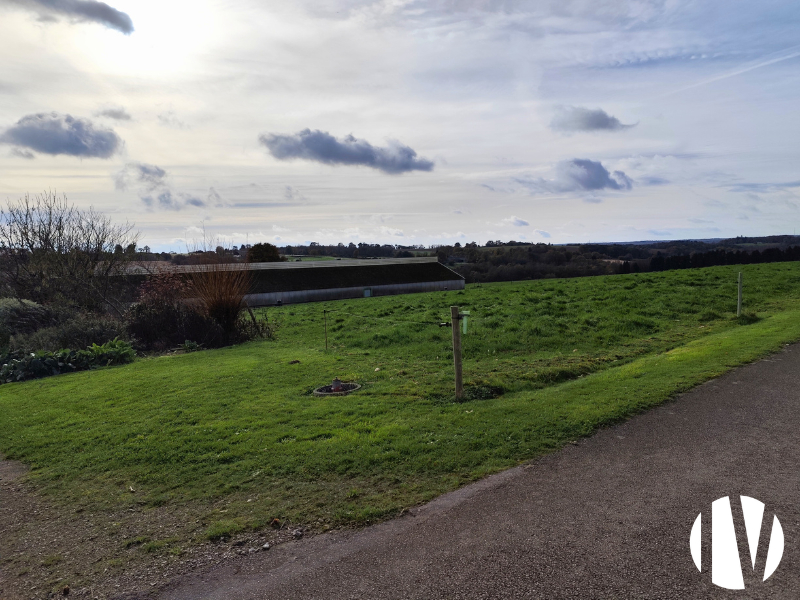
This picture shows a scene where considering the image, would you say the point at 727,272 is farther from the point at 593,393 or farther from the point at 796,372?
the point at 593,393

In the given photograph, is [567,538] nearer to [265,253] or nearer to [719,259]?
[719,259]

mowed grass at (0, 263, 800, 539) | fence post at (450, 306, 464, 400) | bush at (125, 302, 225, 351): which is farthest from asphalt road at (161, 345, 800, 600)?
bush at (125, 302, 225, 351)

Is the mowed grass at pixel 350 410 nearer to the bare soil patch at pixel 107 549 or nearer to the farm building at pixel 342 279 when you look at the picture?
the bare soil patch at pixel 107 549

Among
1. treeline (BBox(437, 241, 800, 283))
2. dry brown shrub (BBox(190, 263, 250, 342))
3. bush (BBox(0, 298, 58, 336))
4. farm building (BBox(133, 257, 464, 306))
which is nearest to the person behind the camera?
bush (BBox(0, 298, 58, 336))

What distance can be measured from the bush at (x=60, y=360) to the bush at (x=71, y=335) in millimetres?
1067

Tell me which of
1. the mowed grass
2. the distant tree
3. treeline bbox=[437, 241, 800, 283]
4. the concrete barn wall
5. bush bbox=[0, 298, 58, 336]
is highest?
the distant tree

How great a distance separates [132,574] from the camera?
4848 millimetres

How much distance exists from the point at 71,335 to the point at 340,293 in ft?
116

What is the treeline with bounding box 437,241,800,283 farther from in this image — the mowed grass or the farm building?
the mowed grass

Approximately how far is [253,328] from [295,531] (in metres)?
16.7

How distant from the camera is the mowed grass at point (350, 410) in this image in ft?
21.3

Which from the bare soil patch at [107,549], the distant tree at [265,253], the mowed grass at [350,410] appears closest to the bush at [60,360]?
the mowed grass at [350,410]

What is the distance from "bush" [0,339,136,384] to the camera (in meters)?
15.9

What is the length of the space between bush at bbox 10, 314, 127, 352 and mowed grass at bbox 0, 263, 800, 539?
3.26 metres
